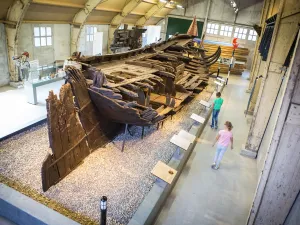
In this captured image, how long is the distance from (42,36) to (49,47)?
699mm

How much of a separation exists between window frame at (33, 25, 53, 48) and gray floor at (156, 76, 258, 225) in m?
9.78

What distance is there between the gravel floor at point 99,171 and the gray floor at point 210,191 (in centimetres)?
65

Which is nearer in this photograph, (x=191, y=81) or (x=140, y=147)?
(x=140, y=147)

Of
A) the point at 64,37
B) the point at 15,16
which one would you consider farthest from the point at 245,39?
the point at 15,16

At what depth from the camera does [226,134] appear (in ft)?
18.7

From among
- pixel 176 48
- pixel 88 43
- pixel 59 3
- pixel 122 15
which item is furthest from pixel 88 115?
pixel 122 15

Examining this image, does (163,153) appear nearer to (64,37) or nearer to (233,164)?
(233,164)

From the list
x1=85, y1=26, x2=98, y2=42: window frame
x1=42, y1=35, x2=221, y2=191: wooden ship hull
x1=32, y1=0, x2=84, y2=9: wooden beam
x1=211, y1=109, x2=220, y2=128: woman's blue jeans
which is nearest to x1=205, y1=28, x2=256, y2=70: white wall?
x1=85, y1=26, x2=98, y2=42: window frame

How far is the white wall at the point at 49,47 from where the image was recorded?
11508 millimetres

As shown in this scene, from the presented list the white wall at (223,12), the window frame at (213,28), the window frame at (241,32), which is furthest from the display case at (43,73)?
the window frame at (241,32)

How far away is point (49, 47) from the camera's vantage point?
13.1 meters

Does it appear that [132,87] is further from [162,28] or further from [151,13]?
[162,28]

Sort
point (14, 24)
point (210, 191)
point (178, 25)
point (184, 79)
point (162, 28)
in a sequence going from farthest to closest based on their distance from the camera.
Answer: point (162, 28) < point (178, 25) < point (184, 79) < point (14, 24) < point (210, 191)

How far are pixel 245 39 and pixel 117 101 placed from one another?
65.7 ft
